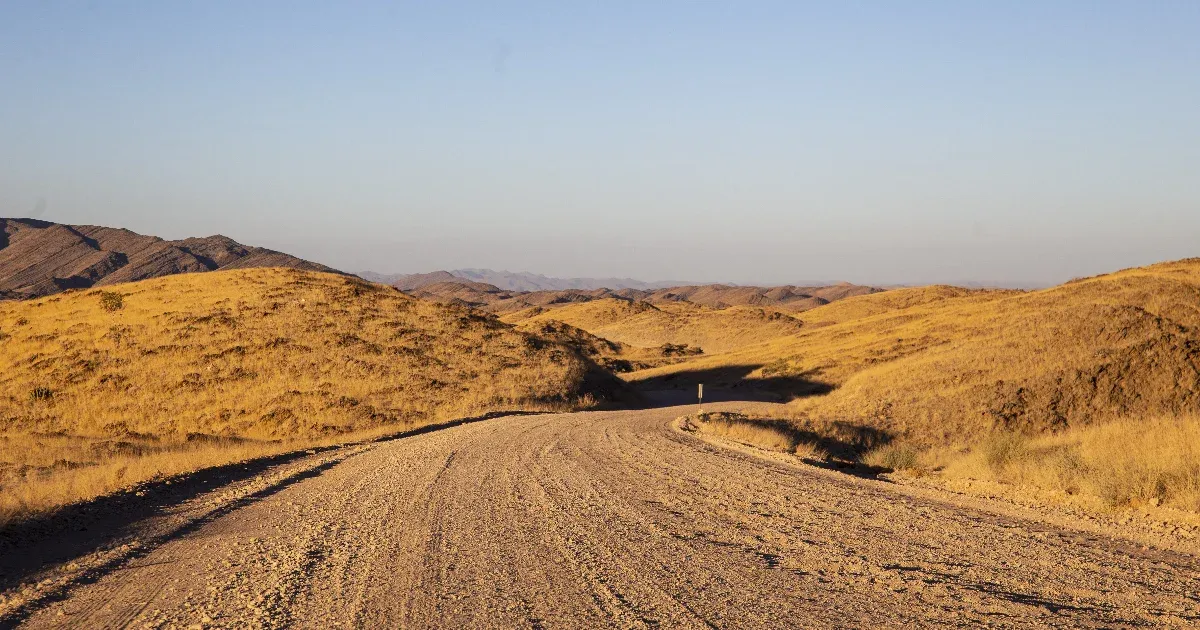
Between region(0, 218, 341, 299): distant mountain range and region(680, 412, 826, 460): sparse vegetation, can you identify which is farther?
region(0, 218, 341, 299): distant mountain range

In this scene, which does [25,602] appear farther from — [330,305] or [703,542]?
[330,305]

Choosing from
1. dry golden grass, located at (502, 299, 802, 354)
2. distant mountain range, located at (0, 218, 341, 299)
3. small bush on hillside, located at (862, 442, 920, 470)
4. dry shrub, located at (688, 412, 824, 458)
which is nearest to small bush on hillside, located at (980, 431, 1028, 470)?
small bush on hillside, located at (862, 442, 920, 470)

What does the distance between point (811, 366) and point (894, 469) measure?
1128 inches

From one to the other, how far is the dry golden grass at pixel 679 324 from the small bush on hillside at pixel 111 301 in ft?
149

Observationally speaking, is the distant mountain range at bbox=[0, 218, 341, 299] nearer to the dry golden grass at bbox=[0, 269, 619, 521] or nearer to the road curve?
the dry golden grass at bbox=[0, 269, 619, 521]

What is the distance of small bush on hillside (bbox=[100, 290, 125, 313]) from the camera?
163 feet

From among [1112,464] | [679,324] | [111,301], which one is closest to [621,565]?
[1112,464]

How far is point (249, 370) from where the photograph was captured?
127 feet

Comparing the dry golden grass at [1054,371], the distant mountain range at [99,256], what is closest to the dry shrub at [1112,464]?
the dry golden grass at [1054,371]

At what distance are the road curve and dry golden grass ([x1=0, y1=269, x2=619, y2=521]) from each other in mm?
12386

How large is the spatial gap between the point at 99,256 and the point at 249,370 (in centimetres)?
13705

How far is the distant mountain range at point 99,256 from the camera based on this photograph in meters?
144

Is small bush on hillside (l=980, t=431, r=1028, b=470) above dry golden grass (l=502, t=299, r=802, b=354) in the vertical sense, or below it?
below

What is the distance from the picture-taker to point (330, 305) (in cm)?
4756
